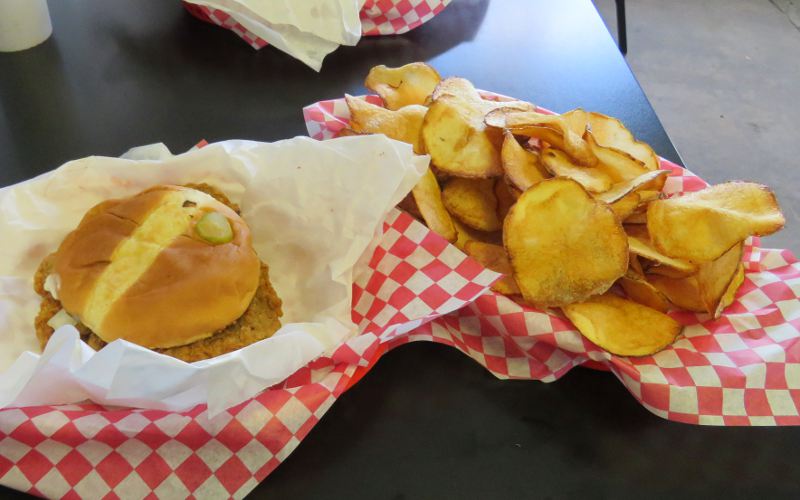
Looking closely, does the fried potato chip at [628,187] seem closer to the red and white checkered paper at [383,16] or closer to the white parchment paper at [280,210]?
the white parchment paper at [280,210]

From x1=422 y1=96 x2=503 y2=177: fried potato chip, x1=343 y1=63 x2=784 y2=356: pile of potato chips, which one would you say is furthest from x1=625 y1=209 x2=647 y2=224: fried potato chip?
x1=422 y1=96 x2=503 y2=177: fried potato chip

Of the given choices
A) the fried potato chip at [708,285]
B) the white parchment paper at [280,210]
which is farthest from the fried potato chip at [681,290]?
the white parchment paper at [280,210]

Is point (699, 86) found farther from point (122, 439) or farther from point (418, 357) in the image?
point (122, 439)

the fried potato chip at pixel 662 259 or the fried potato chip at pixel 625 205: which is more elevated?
the fried potato chip at pixel 625 205

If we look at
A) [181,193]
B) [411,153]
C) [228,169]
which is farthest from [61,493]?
[411,153]

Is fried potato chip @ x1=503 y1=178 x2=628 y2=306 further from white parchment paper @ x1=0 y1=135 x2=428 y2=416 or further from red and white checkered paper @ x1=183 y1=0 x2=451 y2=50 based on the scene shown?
red and white checkered paper @ x1=183 y1=0 x2=451 y2=50

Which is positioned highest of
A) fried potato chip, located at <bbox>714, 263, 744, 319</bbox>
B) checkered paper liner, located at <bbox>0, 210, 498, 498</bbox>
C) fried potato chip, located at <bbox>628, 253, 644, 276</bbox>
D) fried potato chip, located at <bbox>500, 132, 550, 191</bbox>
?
fried potato chip, located at <bbox>500, 132, 550, 191</bbox>
